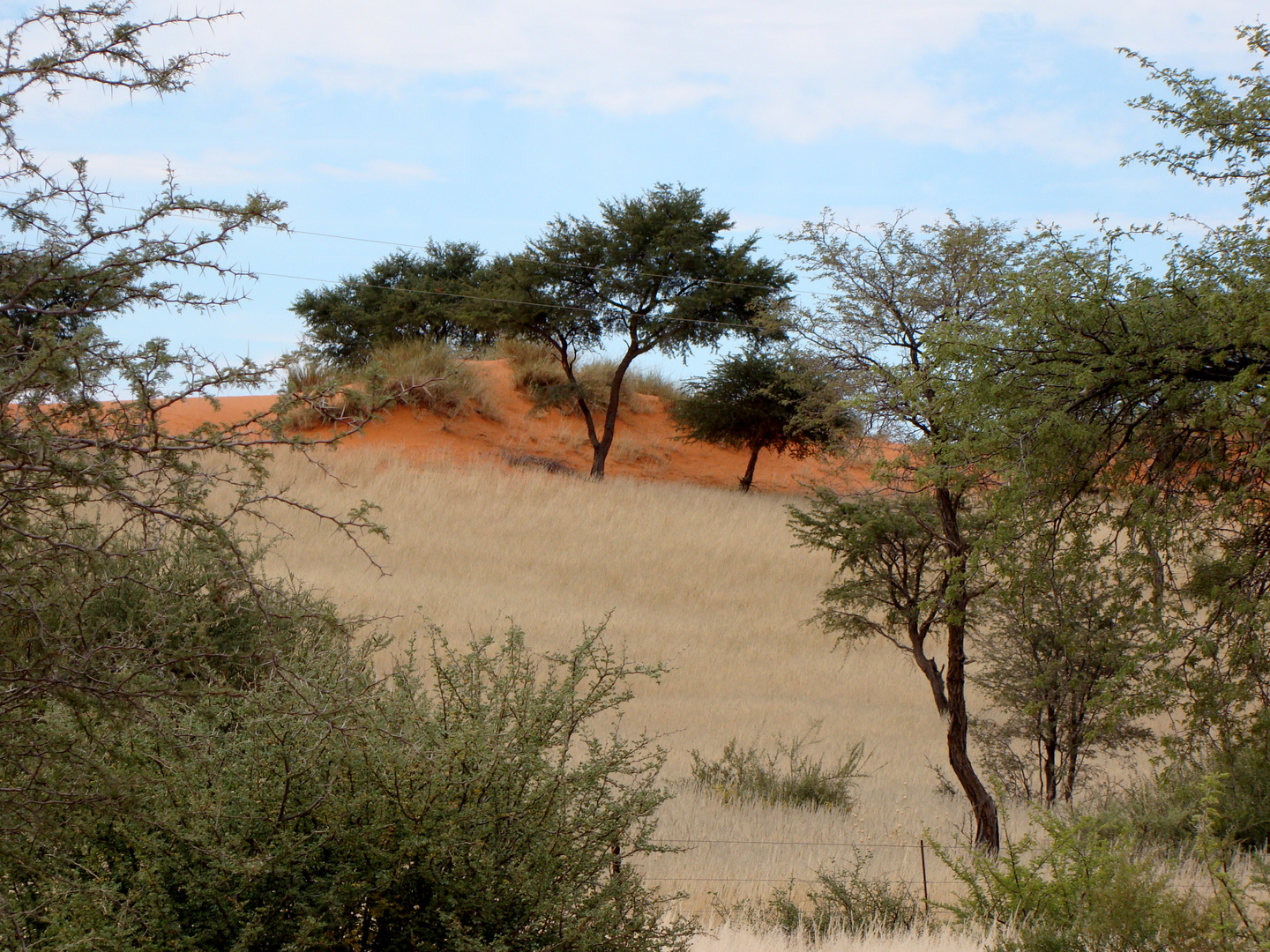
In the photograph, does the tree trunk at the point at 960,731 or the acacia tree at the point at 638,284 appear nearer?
the tree trunk at the point at 960,731

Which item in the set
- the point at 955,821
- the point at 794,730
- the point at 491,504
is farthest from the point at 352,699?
the point at 491,504

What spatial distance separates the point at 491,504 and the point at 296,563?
299 inches

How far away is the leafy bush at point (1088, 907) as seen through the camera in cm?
501

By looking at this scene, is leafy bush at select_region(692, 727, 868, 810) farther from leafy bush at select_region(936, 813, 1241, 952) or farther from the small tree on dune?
the small tree on dune

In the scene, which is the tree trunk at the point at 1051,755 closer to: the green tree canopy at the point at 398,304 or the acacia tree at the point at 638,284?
the acacia tree at the point at 638,284

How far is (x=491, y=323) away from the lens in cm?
3866

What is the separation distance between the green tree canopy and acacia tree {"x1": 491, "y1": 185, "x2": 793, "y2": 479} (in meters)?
6.56

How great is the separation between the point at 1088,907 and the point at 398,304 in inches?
1744

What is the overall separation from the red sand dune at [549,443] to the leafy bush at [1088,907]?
98.9ft

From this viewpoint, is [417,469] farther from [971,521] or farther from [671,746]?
[971,521]

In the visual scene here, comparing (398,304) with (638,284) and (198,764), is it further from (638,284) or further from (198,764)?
(198,764)

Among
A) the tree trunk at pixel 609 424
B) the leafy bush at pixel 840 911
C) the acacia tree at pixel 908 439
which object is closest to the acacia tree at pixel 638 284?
the tree trunk at pixel 609 424

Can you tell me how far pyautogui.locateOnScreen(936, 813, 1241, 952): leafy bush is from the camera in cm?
501

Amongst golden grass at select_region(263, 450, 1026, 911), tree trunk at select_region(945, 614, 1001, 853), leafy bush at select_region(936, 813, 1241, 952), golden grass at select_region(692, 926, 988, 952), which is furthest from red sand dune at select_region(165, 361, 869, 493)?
leafy bush at select_region(936, 813, 1241, 952)
